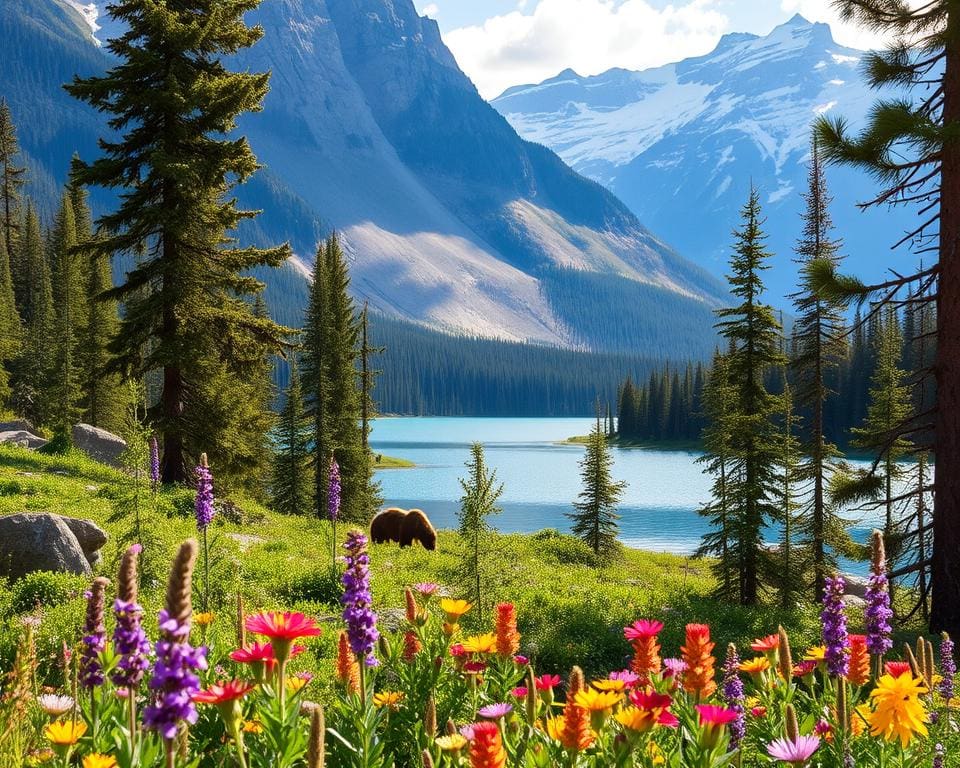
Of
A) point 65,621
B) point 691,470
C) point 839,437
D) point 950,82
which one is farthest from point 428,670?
point 839,437

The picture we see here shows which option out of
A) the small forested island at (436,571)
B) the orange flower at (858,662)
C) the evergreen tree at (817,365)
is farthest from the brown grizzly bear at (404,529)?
the orange flower at (858,662)

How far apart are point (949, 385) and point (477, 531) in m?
7.80

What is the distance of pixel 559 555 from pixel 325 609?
17820 millimetres

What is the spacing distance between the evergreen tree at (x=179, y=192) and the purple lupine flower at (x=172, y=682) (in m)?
19.3

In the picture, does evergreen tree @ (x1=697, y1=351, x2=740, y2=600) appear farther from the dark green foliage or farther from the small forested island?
the dark green foliage

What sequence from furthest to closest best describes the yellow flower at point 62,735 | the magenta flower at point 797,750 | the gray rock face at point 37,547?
the gray rock face at point 37,547 → the yellow flower at point 62,735 → the magenta flower at point 797,750

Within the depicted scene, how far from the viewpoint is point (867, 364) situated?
103 m

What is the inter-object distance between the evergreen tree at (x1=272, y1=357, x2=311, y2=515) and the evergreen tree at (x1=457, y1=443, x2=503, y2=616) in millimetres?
26571

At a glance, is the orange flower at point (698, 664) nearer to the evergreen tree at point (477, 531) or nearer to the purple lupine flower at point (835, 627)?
the purple lupine flower at point (835, 627)

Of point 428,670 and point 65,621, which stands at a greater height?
point 428,670

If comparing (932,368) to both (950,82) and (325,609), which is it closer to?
(950,82)

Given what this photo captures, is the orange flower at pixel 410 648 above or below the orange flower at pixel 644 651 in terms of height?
below

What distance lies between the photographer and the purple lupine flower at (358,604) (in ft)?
10.6

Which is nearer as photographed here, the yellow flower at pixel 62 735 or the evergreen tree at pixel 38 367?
the yellow flower at pixel 62 735
